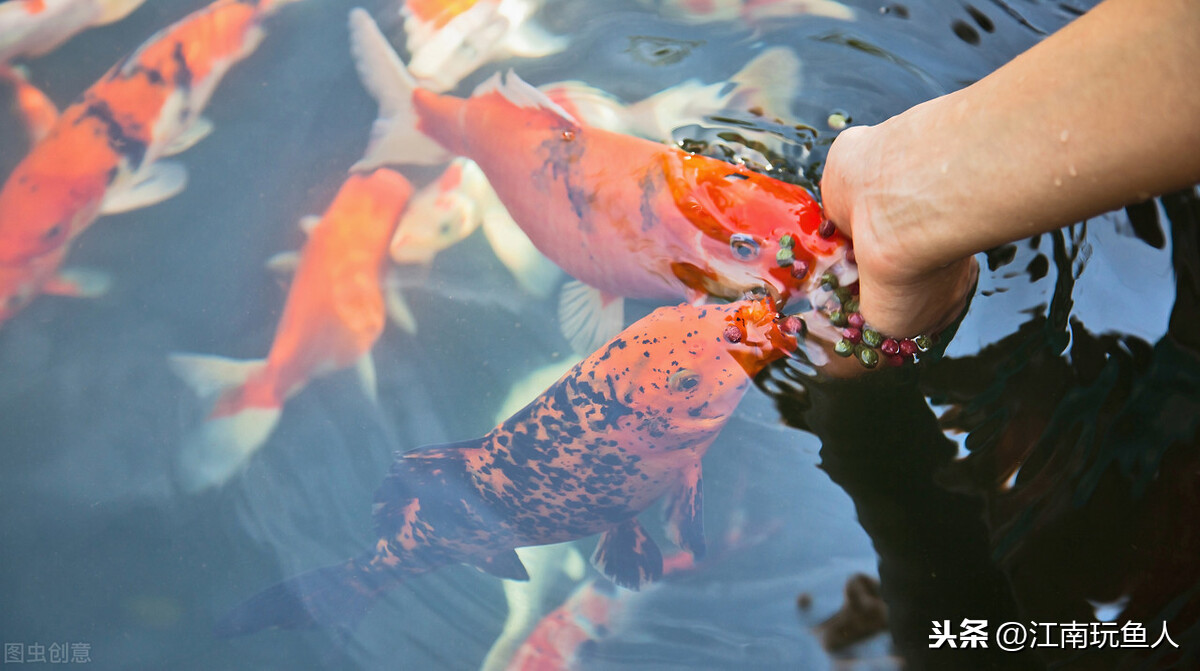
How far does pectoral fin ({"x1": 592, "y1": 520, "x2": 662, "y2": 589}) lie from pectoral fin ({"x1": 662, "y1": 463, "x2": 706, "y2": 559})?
0.09m

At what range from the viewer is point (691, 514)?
2006 millimetres

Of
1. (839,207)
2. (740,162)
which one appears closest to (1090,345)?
(839,207)

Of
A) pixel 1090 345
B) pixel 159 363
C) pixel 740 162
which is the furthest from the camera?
pixel 159 363

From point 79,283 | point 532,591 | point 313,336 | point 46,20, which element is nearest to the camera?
point 532,591

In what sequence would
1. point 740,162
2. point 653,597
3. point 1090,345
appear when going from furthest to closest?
point 740,162 < point 653,597 < point 1090,345

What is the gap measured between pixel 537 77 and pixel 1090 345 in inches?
74.2

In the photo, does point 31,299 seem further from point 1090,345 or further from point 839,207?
point 1090,345

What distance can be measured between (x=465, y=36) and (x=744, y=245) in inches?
57.5

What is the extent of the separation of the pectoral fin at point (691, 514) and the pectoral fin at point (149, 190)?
6.66ft

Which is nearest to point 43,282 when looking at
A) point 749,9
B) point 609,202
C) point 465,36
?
point 465,36

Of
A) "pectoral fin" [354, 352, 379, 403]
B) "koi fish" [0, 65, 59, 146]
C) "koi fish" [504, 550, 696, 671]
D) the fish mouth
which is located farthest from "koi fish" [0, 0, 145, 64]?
"koi fish" [504, 550, 696, 671]

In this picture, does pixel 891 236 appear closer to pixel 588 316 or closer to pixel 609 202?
pixel 609 202

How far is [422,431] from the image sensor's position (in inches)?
87.2

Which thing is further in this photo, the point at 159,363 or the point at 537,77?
the point at 537,77
